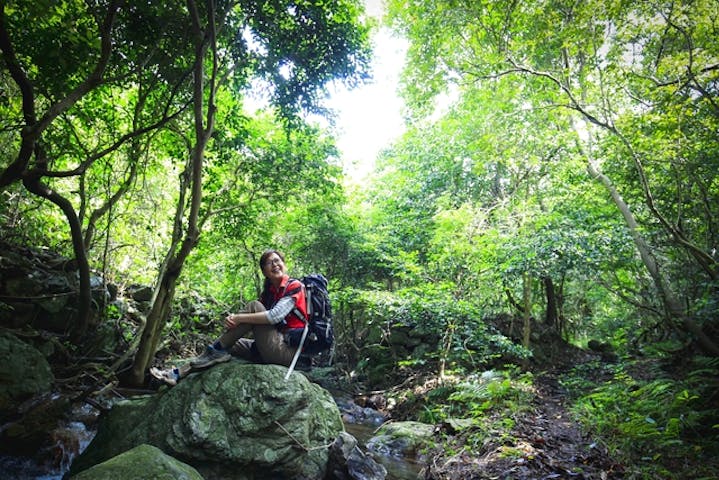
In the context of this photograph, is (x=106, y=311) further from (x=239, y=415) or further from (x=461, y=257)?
(x=461, y=257)

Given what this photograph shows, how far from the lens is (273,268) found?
15.5ft

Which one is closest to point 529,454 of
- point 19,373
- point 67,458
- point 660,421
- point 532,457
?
point 532,457

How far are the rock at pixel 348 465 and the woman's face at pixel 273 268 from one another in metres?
2.55

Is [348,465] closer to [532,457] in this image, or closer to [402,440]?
[532,457]

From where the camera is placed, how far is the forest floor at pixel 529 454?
4.32 metres

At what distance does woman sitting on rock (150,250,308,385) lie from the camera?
175 inches

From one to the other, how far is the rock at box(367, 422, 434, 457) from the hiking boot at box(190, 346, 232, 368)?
13.0ft

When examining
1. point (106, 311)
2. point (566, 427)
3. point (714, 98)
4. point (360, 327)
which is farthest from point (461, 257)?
point (106, 311)

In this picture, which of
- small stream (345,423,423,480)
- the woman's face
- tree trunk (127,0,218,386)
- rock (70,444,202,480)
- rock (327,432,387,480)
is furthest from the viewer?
tree trunk (127,0,218,386)

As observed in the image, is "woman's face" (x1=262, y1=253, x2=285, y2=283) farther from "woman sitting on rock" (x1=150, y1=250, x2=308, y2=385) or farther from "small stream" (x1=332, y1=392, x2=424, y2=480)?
"small stream" (x1=332, y1=392, x2=424, y2=480)

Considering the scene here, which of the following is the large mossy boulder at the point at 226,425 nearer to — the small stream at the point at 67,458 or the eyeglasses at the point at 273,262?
the small stream at the point at 67,458

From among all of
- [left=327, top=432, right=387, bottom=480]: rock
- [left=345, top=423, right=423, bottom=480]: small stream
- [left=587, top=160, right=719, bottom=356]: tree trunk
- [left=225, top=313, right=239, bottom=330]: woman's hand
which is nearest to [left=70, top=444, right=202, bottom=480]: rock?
[left=225, top=313, right=239, bottom=330]: woman's hand

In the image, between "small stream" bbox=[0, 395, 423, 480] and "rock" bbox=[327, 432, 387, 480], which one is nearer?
"small stream" bbox=[0, 395, 423, 480]

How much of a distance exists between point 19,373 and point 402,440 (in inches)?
246
